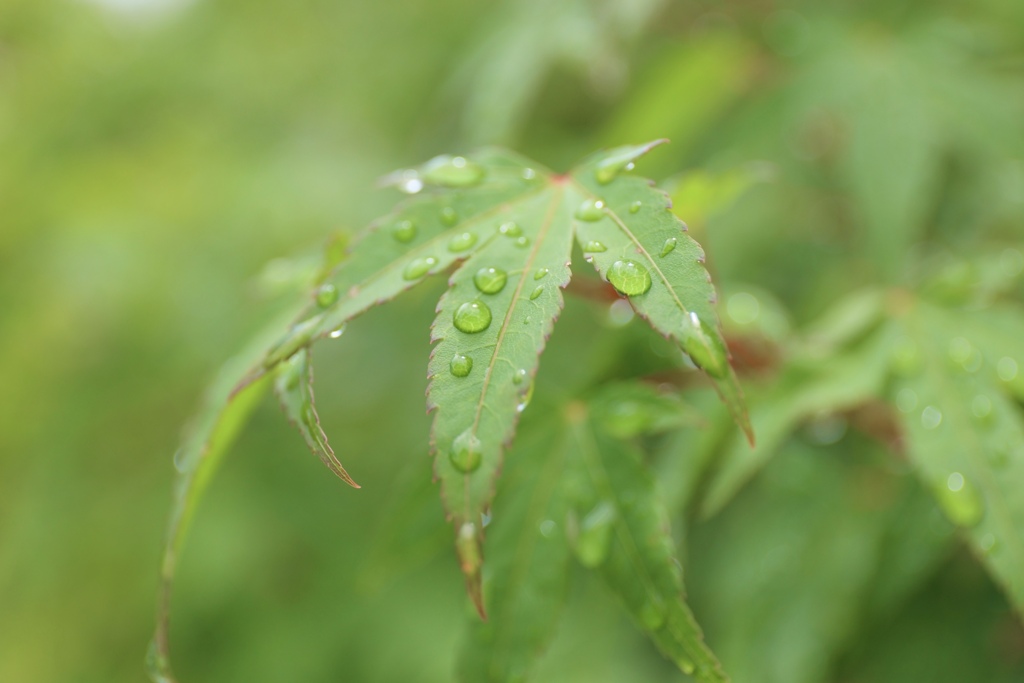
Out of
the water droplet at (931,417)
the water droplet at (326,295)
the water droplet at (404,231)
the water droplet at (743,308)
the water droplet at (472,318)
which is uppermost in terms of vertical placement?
the water droplet at (326,295)

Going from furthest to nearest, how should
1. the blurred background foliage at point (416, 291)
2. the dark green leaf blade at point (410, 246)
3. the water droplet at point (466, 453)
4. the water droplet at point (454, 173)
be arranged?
1. the blurred background foliage at point (416, 291)
2. the water droplet at point (454, 173)
3. the dark green leaf blade at point (410, 246)
4. the water droplet at point (466, 453)

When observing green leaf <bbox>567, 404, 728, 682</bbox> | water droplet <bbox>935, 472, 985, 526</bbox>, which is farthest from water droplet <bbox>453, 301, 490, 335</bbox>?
water droplet <bbox>935, 472, 985, 526</bbox>

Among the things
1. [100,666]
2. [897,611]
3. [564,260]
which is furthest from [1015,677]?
[100,666]

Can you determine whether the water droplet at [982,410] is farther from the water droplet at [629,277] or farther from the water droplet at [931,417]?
the water droplet at [629,277]

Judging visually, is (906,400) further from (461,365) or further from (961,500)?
(461,365)

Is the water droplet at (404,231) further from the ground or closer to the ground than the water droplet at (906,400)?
further from the ground

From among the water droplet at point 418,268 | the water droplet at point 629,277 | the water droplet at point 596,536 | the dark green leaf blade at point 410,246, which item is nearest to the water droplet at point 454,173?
the dark green leaf blade at point 410,246
